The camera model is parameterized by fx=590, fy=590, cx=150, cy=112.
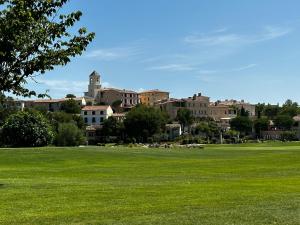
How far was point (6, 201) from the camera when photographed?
2020cm

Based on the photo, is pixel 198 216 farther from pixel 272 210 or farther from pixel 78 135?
pixel 78 135

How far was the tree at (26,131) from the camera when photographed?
381 feet

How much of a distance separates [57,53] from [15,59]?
1.37 meters

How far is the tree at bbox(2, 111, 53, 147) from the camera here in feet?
381

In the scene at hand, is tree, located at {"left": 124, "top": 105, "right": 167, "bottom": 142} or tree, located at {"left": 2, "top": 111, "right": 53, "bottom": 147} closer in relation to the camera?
tree, located at {"left": 2, "top": 111, "right": 53, "bottom": 147}

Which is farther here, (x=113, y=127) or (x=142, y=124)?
(x=113, y=127)

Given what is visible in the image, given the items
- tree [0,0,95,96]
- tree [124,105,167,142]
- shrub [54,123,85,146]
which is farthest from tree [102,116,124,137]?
tree [0,0,95,96]

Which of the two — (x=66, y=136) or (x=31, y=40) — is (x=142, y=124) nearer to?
(x=66, y=136)

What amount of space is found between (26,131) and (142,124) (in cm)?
7292

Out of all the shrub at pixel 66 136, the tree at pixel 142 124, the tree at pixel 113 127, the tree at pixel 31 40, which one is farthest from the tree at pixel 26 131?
the tree at pixel 31 40

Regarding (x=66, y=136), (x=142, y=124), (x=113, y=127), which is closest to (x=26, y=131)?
(x=66, y=136)

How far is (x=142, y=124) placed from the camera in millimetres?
185375

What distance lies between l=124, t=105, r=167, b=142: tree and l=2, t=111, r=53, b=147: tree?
6751cm

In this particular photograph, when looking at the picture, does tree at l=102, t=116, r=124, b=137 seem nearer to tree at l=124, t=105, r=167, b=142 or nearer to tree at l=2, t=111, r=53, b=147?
tree at l=124, t=105, r=167, b=142
